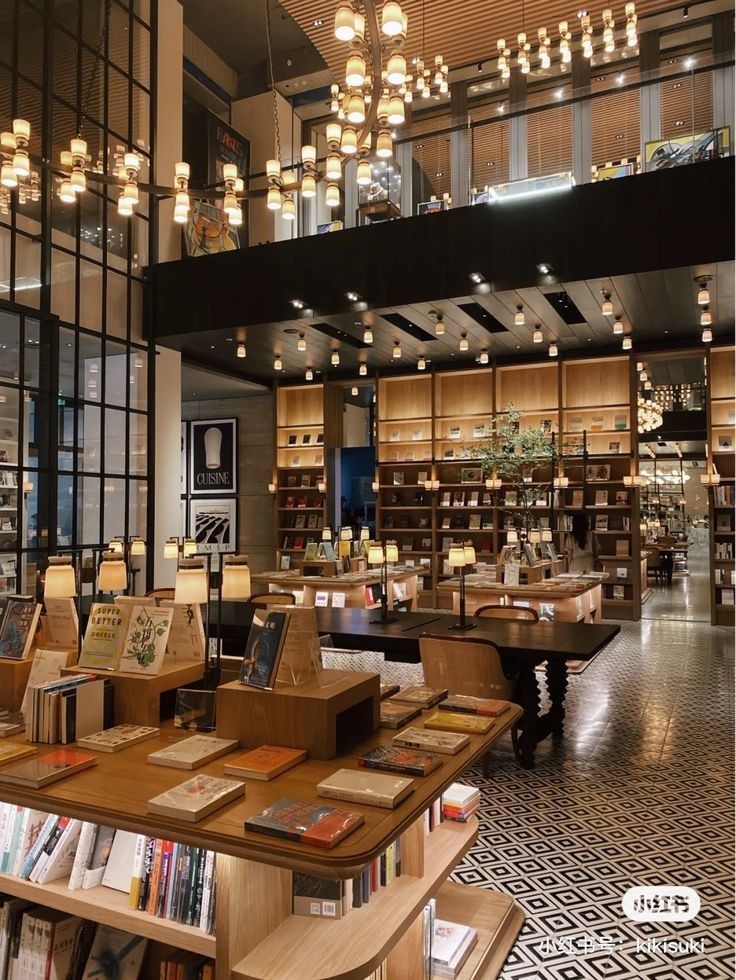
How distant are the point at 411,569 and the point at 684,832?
253 inches

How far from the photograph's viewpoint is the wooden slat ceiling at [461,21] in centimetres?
861

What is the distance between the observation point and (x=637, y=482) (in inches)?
430

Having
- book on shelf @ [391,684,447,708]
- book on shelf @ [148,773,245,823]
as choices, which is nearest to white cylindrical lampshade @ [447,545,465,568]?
book on shelf @ [391,684,447,708]

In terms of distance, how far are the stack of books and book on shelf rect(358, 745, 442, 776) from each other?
74 centimetres

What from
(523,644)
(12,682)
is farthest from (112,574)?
(523,644)

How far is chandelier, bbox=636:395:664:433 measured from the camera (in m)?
14.4

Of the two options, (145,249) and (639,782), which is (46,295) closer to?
(145,249)

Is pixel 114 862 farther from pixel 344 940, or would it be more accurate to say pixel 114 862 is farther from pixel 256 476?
pixel 256 476

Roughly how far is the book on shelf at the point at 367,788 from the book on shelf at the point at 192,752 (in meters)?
0.40

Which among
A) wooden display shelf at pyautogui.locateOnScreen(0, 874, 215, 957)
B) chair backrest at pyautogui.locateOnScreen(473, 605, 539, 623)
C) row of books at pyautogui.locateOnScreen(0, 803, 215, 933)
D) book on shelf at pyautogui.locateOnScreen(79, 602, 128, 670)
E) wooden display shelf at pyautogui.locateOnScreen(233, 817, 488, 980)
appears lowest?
wooden display shelf at pyautogui.locateOnScreen(233, 817, 488, 980)

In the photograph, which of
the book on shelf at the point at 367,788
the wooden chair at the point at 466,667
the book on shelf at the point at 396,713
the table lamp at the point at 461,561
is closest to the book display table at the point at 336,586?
the table lamp at the point at 461,561

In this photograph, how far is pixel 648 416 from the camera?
578 inches

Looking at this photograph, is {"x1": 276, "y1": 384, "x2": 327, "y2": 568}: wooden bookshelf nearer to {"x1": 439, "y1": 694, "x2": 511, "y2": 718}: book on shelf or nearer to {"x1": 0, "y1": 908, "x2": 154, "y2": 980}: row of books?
{"x1": 439, "y1": 694, "x2": 511, "y2": 718}: book on shelf

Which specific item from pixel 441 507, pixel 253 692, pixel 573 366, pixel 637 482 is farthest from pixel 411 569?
pixel 253 692
